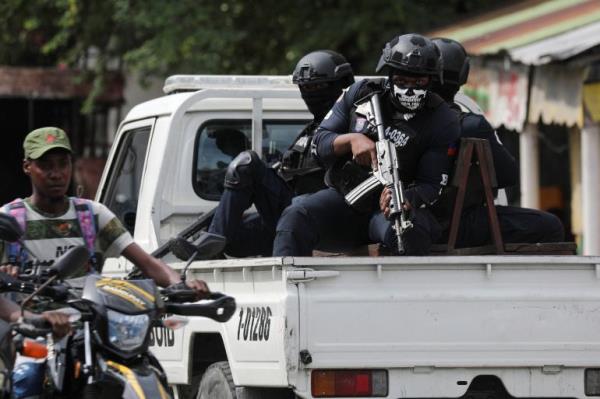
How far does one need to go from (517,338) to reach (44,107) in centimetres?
2206

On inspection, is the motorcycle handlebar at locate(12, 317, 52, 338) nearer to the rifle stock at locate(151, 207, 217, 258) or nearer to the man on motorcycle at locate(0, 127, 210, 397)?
the man on motorcycle at locate(0, 127, 210, 397)

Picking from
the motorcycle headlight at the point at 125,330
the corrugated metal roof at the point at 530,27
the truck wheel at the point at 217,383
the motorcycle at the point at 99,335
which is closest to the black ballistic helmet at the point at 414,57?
the truck wheel at the point at 217,383

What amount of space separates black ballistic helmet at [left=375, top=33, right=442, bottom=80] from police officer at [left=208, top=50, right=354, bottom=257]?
0.88 meters

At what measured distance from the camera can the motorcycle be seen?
5.19 m

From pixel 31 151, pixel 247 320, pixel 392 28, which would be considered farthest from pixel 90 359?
pixel 392 28

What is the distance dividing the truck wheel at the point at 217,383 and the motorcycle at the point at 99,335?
179 centimetres

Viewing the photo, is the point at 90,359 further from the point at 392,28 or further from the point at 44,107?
the point at 44,107

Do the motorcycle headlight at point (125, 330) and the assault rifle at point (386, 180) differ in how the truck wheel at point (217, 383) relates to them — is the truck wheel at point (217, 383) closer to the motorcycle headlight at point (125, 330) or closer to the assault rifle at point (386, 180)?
the assault rifle at point (386, 180)

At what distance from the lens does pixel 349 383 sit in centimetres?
668

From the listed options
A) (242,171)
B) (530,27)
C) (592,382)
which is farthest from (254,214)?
(530,27)

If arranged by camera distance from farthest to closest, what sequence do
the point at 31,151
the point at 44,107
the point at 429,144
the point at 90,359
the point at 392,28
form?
the point at 44,107, the point at 392,28, the point at 429,144, the point at 31,151, the point at 90,359

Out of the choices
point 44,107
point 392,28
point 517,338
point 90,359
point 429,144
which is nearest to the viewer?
point 90,359

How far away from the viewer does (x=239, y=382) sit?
7.05 m

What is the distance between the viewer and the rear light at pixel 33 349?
5.19m
